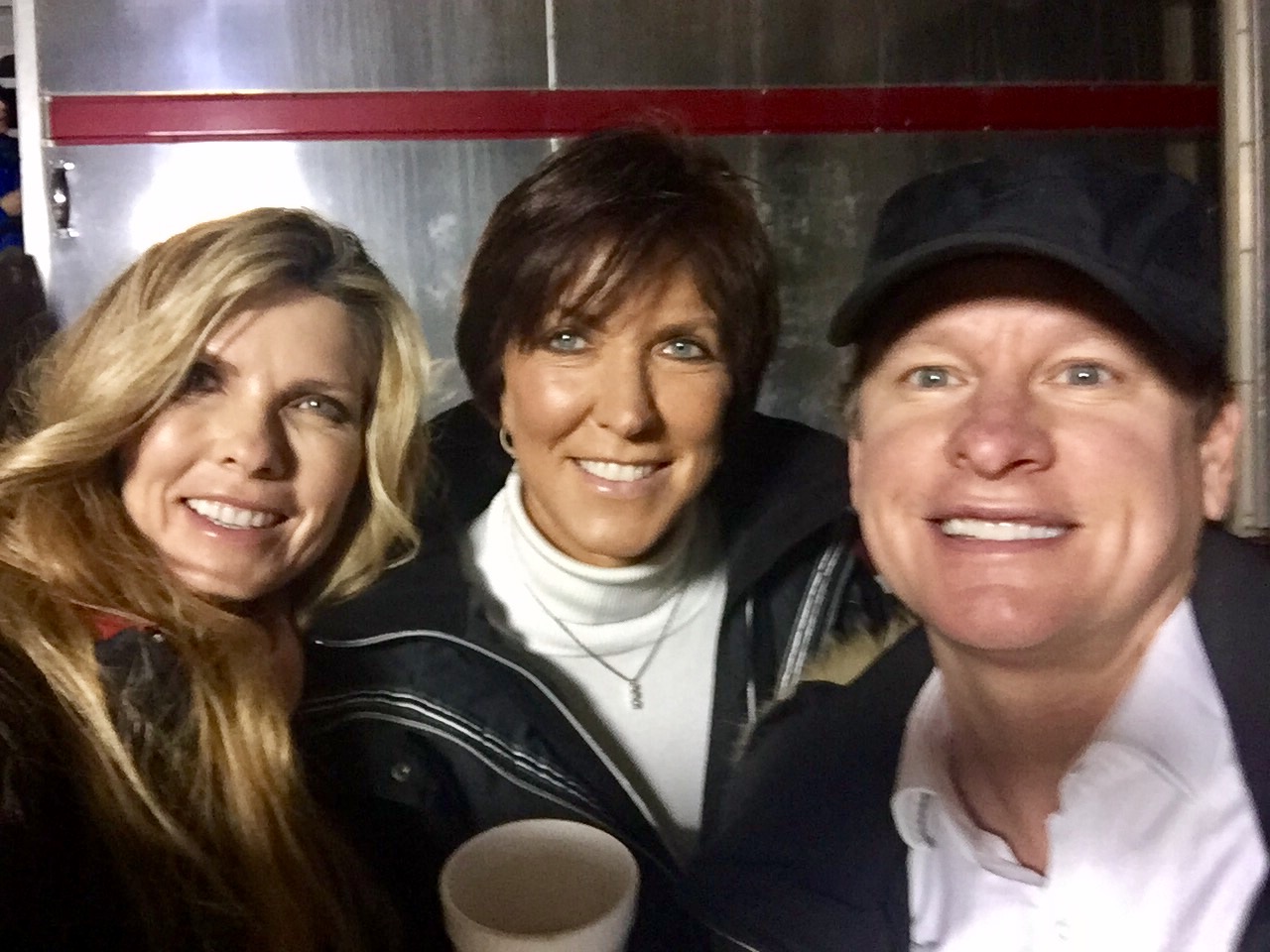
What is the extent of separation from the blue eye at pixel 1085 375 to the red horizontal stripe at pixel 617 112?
0.24 m

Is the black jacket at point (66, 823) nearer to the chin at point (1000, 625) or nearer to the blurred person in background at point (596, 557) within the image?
the blurred person in background at point (596, 557)

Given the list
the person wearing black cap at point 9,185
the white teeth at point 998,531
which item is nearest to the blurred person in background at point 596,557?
the white teeth at point 998,531

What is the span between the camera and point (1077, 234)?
65cm

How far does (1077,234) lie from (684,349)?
265 mm

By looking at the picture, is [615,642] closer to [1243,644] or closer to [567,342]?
[567,342]

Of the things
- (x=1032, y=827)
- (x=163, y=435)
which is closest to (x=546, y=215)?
(x=163, y=435)

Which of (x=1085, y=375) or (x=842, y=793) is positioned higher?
(x=1085, y=375)

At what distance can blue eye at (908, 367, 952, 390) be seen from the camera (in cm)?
68

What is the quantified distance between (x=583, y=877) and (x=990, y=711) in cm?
31

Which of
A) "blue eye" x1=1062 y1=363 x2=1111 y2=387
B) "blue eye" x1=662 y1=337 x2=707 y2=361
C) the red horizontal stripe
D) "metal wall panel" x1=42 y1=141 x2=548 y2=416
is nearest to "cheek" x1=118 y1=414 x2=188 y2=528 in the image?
"metal wall panel" x1=42 y1=141 x2=548 y2=416

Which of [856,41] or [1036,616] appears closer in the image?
[1036,616]

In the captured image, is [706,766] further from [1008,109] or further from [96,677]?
[1008,109]

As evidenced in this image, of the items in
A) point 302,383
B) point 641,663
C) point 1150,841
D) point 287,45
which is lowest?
point 1150,841

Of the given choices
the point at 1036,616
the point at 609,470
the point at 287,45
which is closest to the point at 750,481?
the point at 609,470
